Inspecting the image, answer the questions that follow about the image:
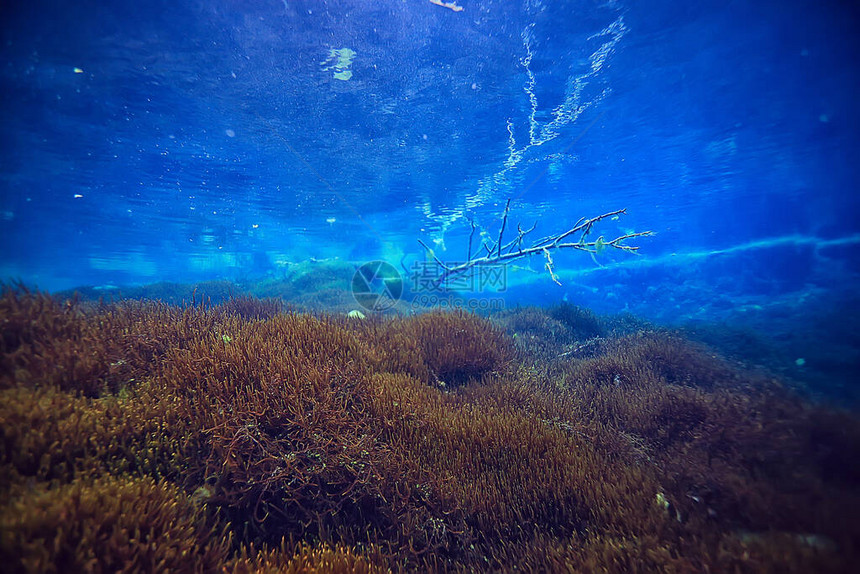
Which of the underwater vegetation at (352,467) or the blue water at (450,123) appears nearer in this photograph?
the underwater vegetation at (352,467)

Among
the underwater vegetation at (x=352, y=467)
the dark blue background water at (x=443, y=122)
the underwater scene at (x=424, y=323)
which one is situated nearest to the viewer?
the underwater vegetation at (x=352, y=467)

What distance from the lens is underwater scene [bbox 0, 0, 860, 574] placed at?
8.29ft

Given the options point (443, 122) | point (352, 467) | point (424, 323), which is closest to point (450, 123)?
point (443, 122)

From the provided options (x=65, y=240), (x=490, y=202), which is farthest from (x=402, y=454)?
(x=65, y=240)

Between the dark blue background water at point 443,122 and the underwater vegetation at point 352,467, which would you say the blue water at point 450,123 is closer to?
the dark blue background water at point 443,122

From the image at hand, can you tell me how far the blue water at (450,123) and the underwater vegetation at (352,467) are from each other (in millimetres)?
5471

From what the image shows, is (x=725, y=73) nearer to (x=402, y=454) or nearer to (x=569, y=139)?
(x=569, y=139)

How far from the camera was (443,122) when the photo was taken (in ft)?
47.9

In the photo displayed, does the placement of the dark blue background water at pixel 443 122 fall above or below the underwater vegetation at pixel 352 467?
above

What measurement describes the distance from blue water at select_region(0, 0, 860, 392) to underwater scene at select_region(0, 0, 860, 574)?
5.5 inches

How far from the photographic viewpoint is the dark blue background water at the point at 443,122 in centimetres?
920

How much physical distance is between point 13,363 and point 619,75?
17.5 m

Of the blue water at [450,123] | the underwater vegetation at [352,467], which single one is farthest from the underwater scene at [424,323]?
the blue water at [450,123]

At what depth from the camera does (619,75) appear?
1225 centimetres
